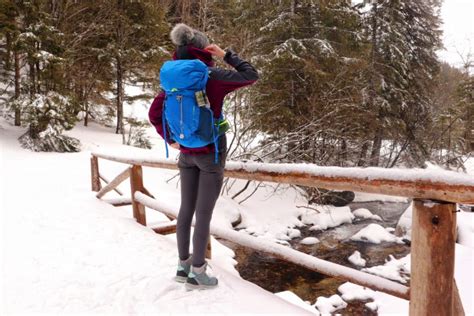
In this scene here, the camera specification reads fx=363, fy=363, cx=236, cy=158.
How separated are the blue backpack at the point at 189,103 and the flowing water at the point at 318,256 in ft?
14.1

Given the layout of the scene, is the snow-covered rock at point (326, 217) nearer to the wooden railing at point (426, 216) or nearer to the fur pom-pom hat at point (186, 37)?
the wooden railing at point (426, 216)

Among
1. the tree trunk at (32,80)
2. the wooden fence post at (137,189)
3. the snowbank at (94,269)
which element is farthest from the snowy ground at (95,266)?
the tree trunk at (32,80)

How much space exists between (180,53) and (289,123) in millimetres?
10232

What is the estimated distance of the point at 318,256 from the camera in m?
8.20

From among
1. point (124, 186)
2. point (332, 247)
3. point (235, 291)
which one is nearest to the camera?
point (235, 291)

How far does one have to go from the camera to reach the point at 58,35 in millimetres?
13297

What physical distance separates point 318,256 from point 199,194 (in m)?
6.18

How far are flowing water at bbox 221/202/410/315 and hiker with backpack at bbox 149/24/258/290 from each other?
3824 mm

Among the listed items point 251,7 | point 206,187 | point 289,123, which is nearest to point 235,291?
point 206,187

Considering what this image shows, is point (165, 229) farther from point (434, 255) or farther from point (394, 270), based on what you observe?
point (394, 270)

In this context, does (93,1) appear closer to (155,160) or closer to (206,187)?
(155,160)

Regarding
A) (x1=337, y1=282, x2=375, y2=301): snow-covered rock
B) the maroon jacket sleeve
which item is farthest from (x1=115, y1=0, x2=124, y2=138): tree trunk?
the maroon jacket sleeve

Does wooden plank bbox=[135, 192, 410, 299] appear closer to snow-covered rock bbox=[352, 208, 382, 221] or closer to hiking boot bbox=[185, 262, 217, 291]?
hiking boot bbox=[185, 262, 217, 291]

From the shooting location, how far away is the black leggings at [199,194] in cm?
268
